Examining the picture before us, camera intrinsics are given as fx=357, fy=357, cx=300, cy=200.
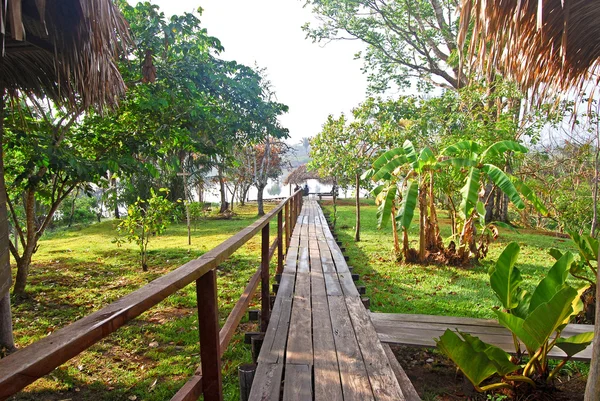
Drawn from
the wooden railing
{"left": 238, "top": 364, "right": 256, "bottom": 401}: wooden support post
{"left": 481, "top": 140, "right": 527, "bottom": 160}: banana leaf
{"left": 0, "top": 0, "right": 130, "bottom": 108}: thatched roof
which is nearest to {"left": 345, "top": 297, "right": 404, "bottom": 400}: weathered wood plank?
Answer: {"left": 238, "top": 364, "right": 256, "bottom": 401}: wooden support post

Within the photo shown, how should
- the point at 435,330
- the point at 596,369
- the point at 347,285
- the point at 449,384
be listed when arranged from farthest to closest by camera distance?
the point at 347,285 → the point at 435,330 → the point at 449,384 → the point at 596,369

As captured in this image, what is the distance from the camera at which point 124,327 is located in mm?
4980

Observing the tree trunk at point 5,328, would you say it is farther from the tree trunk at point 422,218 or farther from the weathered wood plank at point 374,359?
the tree trunk at point 422,218

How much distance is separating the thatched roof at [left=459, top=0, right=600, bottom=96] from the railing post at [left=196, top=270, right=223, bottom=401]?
234cm

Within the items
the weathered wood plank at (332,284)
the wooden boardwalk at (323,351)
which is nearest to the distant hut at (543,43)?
the wooden boardwalk at (323,351)

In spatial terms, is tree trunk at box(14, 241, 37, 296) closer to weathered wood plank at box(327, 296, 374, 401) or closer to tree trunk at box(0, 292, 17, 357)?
tree trunk at box(0, 292, 17, 357)

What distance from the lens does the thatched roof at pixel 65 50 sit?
3.05 metres

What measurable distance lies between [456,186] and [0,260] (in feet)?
25.9

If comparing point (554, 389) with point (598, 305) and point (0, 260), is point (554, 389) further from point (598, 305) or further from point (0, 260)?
point (0, 260)

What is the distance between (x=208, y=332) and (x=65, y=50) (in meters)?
3.26

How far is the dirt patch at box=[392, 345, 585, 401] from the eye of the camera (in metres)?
2.76

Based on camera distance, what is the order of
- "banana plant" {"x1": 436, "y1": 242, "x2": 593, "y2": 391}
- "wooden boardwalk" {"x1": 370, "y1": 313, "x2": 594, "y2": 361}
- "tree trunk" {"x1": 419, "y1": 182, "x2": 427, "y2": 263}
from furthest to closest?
"tree trunk" {"x1": 419, "y1": 182, "x2": 427, "y2": 263}, "wooden boardwalk" {"x1": 370, "y1": 313, "x2": 594, "y2": 361}, "banana plant" {"x1": 436, "y1": 242, "x2": 593, "y2": 391}

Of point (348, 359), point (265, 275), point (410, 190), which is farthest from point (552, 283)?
point (410, 190)

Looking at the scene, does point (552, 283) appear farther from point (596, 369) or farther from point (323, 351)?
point (323, 351)
